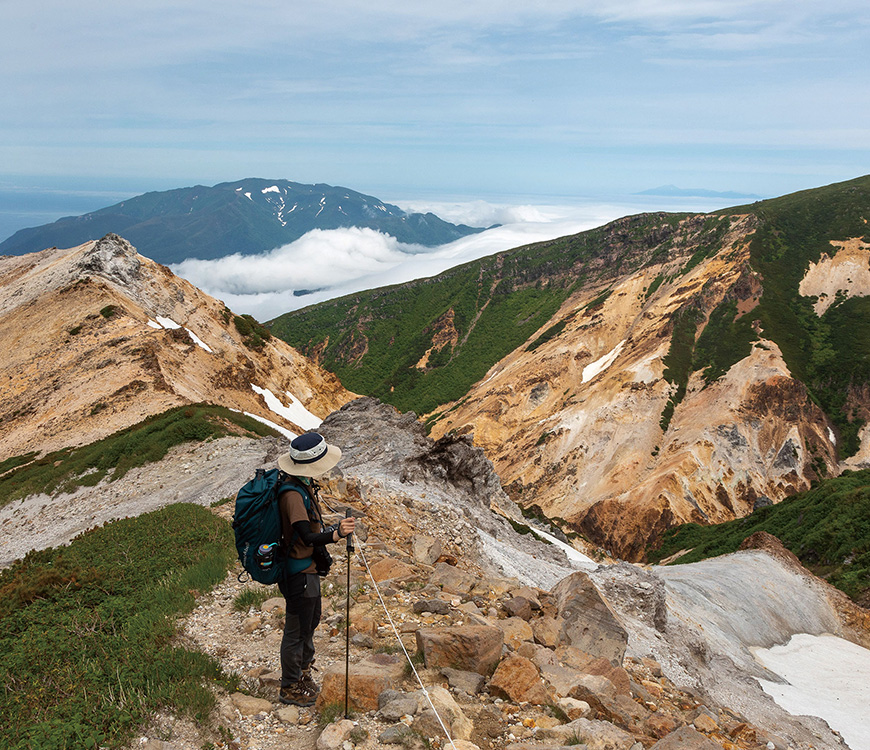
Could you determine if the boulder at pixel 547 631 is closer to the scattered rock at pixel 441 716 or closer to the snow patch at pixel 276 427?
the scattered rock at pixel 441 716

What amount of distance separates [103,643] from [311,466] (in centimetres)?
378

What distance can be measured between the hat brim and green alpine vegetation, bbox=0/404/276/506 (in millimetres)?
23364

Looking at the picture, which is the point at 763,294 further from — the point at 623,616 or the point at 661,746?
the point at 661,746

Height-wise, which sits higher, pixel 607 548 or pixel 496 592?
pixel 496 592

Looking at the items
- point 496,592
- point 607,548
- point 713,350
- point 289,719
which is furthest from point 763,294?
point 289,719

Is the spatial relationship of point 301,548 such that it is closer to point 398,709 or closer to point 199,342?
point 398,709

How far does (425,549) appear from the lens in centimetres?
1371

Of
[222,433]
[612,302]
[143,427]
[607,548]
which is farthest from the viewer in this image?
[612,302]

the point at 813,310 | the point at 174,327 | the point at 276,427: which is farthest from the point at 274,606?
the point at 813,310

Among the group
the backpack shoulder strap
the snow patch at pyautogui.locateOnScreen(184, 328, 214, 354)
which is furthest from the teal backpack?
the snow patch at pyautogui.locateOnScreen(184, 328, 214, 354)

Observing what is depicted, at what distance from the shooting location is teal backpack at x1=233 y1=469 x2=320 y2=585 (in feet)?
20.8

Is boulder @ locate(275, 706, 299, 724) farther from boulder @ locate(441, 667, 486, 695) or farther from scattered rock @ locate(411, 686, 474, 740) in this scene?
boulder @ locate(441, 667, 486, 695)

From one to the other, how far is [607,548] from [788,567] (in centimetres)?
3087

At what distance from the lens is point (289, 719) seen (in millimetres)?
6297
